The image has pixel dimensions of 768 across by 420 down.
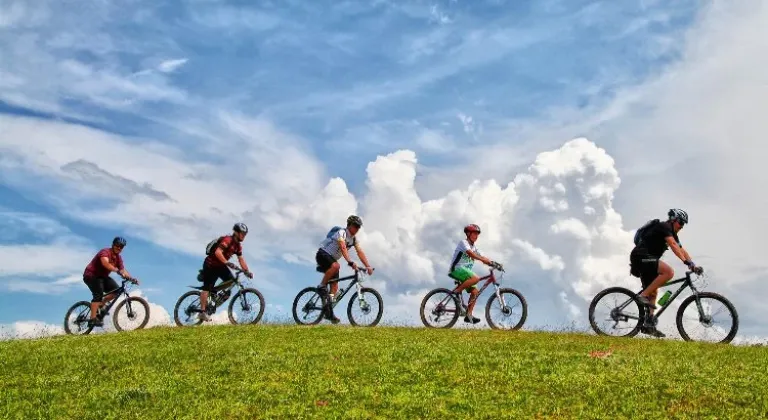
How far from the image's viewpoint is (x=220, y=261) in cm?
2188

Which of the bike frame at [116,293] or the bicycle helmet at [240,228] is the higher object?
the bicycle helmet at [240,228]

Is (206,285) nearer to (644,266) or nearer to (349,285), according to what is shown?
(349,285)

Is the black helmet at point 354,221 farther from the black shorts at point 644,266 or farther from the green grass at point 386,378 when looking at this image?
the black shorts at point 644,266

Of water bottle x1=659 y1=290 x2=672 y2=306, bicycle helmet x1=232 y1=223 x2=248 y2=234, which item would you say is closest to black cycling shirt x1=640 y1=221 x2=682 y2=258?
water bottle x1=659 y1=290 x2=672 y2=306

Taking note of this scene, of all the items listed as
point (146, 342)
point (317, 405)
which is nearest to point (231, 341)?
point (146, 342)

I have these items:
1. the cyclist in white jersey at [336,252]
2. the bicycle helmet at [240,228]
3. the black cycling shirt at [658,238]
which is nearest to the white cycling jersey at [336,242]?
the cyclist in white jersey at [336,252]

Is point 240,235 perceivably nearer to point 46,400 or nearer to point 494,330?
point 494,330

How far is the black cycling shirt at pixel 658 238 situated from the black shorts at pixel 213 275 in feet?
40.1

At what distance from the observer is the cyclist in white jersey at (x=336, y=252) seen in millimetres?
20703

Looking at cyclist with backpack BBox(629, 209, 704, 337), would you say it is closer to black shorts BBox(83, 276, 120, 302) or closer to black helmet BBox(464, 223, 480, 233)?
black helmet BBox(464, 223, 480, 233)

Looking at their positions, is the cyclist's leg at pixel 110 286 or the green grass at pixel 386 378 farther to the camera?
the cyclist's leg at pixel 110 286

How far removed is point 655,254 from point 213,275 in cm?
1300

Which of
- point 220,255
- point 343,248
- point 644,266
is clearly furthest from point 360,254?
point 644,266

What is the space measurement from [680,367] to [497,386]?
384cm
